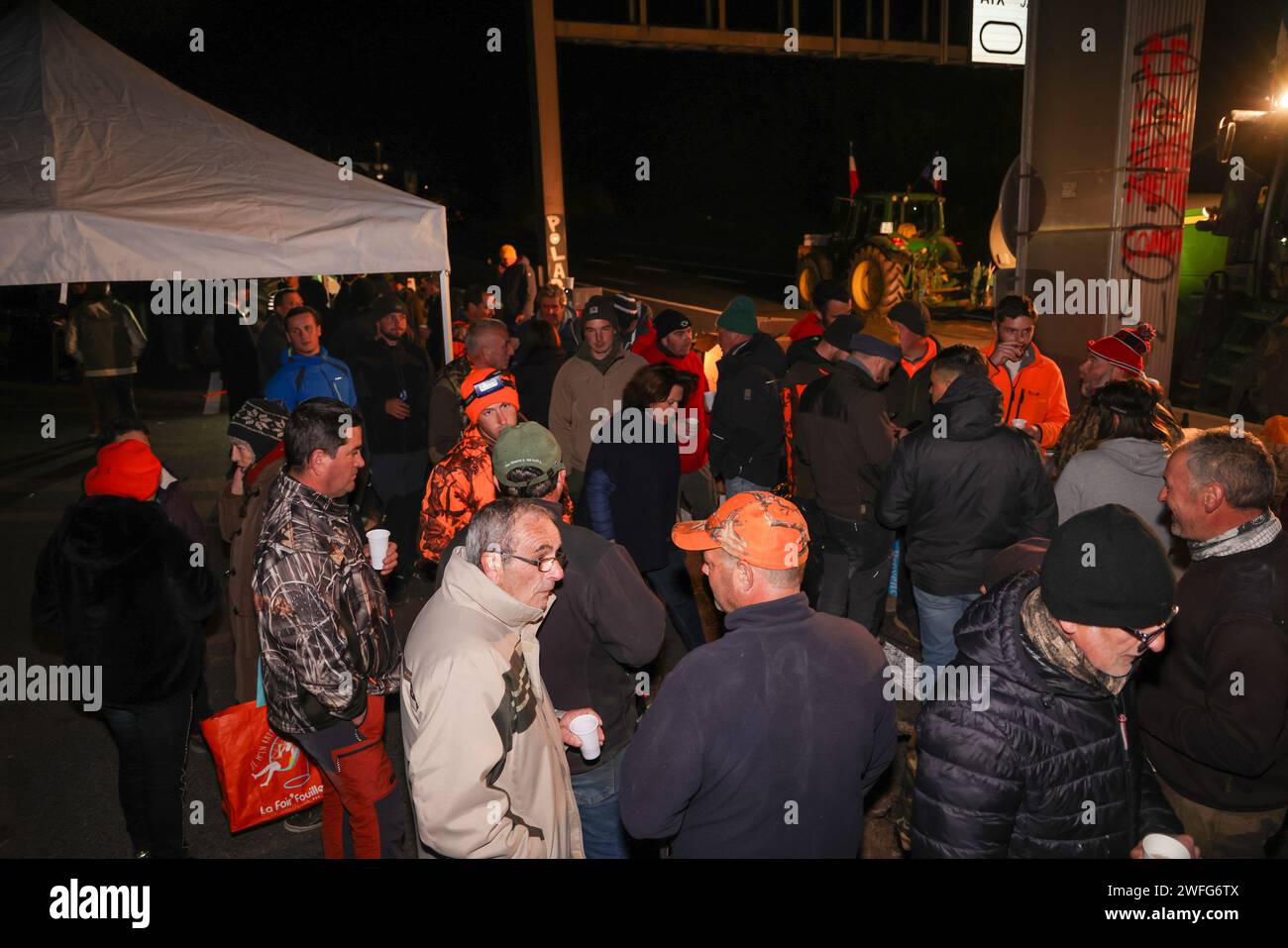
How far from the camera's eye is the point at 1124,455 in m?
4.22

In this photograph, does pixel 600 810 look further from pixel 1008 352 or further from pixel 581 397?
pixel 1008 352

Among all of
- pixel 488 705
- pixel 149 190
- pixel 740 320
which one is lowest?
pixel 488 705

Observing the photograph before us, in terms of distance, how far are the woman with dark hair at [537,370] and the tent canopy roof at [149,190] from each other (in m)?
1.01

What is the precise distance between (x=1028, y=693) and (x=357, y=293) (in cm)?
987

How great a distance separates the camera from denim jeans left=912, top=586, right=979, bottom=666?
15.7ft

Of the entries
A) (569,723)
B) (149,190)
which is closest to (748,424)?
(569,723)

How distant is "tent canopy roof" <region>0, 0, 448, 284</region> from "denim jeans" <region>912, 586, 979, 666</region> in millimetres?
4170

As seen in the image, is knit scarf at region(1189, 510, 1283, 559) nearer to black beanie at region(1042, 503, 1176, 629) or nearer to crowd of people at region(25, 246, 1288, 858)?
crowd of people at region(25, 246, 1288, 858)

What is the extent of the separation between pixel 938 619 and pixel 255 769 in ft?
10.8

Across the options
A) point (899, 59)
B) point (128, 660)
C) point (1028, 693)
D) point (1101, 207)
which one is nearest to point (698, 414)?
point (128, 660)

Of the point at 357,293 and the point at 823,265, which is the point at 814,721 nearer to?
the point at 357,293

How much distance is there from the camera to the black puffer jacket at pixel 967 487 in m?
4.46

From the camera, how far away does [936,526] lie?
4660mm

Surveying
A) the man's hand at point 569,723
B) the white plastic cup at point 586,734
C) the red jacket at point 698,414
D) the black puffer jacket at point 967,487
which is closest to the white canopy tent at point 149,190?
the red jacket at point 698,414
